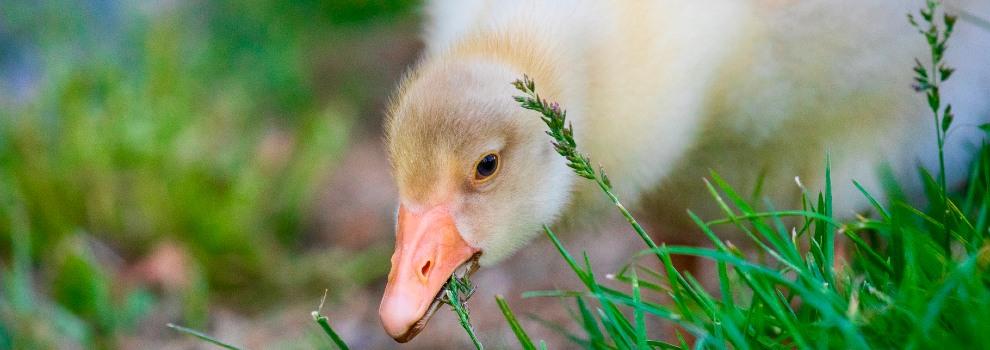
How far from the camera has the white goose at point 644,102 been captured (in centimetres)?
195

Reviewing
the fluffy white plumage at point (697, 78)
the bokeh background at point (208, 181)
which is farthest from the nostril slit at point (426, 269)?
the bokeh background at point (208, 181)

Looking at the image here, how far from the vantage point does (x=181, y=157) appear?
11.3 ft

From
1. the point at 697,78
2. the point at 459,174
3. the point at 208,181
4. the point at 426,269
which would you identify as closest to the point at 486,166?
the point at 459,174

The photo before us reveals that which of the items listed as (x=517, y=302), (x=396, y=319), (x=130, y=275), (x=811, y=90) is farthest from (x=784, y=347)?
(x=130, y=275)

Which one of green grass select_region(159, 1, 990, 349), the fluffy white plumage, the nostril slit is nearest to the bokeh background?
the fluffy white plumage

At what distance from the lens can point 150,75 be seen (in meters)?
3.69

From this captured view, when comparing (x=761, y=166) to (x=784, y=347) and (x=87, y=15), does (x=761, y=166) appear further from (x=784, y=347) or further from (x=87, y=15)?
(x=87, y=15)

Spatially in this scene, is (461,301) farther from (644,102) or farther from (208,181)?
(208,181)

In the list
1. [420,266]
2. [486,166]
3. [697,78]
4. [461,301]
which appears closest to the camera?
[461,301]

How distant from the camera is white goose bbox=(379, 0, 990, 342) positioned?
6.39 feet

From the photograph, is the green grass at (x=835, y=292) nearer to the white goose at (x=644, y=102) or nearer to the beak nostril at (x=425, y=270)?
the beak nostril at (x=425, y=270)

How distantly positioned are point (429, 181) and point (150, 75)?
2101mm

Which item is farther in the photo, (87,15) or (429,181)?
(87,15)

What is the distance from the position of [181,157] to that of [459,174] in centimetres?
178
